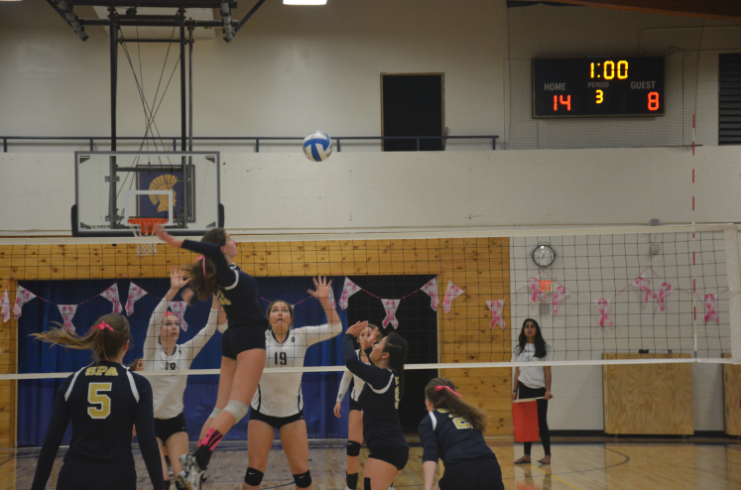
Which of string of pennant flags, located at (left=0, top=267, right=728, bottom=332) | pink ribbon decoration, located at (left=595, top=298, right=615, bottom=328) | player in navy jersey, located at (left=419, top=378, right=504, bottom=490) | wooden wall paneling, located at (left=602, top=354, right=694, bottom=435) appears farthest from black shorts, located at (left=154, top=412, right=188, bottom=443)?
pink ribbon decoration, located at (left=595, top=298, right=615, bottom=328)

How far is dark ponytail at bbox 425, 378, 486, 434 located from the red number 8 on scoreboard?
8571mm

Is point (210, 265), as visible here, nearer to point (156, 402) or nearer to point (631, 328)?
point (156, 402)

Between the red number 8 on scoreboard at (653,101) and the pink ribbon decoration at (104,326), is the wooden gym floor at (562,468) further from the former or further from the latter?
the red number 8 on scoreboard at (653,101)

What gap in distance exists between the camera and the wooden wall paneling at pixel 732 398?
32.9 ft

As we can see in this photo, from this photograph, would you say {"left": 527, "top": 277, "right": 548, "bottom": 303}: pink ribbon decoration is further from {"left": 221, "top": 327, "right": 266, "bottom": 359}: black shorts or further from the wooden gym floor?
{"left": 221, "top": 327, "right": 266, "bottom": 359}: black shorts

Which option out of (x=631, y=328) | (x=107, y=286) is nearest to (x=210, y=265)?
(x=107, y=286)

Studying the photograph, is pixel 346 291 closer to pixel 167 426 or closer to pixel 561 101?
pixel 167 426

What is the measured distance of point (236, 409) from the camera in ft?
13.2

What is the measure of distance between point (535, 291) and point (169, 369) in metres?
6.20

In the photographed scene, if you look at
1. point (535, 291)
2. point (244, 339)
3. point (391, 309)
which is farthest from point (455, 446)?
point (535, 291)

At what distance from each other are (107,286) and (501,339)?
6.27 meters

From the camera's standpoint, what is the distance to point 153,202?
732 centimetres

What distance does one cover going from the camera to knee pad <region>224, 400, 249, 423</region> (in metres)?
4.00

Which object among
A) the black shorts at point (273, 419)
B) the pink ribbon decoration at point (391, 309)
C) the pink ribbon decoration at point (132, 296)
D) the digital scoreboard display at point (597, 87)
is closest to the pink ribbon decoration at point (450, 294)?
the pink ribbon decoration at point (391, 309)
